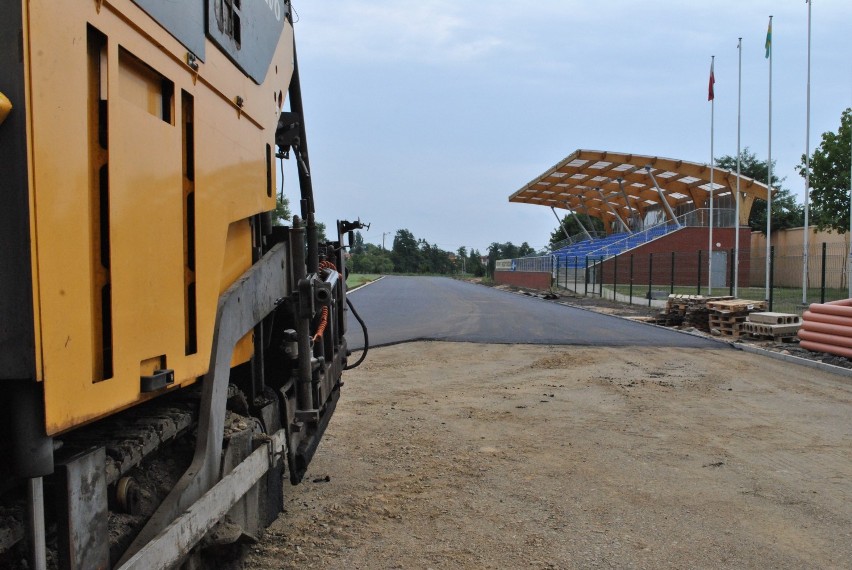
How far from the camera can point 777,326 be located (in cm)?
1480

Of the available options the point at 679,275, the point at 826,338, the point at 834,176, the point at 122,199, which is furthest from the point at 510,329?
the point at 834,176

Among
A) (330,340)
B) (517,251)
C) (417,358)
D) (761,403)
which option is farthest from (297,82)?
(517,251)

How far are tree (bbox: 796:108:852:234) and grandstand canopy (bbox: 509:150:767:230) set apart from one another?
623 centimetres

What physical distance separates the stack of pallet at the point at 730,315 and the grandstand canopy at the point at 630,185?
30.4 meters

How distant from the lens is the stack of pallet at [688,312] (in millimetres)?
18469

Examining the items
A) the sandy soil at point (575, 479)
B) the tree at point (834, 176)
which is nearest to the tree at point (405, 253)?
the tree at point (834, 176)

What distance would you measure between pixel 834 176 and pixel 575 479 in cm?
3868

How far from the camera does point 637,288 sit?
3838 centimetres

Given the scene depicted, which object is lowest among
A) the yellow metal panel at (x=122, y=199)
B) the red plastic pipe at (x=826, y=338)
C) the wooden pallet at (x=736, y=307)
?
the red plastic pipe at (x=826, y=338)

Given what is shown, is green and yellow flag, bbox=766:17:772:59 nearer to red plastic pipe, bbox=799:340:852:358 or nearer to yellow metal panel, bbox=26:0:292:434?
red plastic pipe, bbox=799:340:852:358

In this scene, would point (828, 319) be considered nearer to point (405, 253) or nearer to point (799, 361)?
point (799, 361)

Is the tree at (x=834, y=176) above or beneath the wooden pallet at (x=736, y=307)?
above

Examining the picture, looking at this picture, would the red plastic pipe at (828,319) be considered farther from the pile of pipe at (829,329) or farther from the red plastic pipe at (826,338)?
the red plastic pipe at (826,338)

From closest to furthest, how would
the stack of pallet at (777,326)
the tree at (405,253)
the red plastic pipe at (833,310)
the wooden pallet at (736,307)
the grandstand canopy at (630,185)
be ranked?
the red plastic pipe at (833,310) → the stack of pallet at (777,326) → the wooden pallet at (736,307) → the grandstand canopy at (630,185) → the tree at (405,253)
